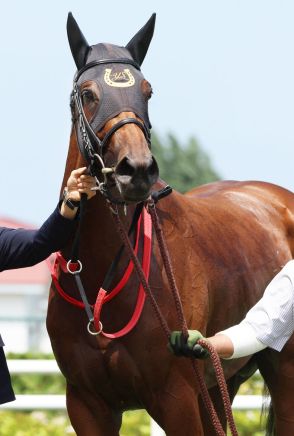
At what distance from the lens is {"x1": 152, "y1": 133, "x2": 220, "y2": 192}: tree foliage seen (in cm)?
4812

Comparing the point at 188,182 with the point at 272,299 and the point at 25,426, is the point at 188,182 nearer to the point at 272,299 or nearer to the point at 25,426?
the point at 25,426

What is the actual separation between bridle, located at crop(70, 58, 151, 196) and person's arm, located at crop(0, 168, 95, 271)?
3.0 inches

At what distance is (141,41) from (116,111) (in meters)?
0.61

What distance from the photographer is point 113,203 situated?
5117mm

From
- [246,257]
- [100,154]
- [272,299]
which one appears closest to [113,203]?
[100,154]

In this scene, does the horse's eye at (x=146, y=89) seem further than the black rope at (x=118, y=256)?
No

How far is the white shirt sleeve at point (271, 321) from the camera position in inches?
178

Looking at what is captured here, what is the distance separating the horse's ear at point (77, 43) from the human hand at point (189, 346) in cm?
151

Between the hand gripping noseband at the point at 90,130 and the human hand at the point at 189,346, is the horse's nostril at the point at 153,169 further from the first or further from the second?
the human hand at the point at 189,346

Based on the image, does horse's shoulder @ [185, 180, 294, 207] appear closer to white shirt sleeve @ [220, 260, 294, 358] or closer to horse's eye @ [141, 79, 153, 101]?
horse's eye @ [141, 79, 153, 101]

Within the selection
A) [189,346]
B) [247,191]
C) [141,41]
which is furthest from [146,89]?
[247,191]

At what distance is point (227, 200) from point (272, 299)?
241 centimetres

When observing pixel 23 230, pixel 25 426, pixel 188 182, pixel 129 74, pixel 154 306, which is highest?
pixel 129 74

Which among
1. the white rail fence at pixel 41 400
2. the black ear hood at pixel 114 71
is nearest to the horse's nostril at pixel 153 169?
the black ear hood at pixel 114 71
